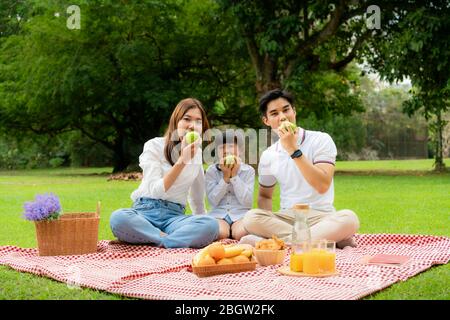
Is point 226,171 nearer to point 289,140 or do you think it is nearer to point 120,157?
point 289,140

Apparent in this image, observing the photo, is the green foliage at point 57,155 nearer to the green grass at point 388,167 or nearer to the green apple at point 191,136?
the green grass at point 388,167

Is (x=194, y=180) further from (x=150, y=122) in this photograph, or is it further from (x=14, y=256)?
(x=150, y=122)

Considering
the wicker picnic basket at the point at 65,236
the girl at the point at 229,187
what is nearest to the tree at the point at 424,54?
the girl at the point at 229,187

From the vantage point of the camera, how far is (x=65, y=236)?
4988 mm

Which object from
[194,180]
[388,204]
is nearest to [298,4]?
[388,204]

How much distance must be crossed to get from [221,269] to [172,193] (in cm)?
148

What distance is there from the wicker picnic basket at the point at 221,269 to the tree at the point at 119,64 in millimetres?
14228

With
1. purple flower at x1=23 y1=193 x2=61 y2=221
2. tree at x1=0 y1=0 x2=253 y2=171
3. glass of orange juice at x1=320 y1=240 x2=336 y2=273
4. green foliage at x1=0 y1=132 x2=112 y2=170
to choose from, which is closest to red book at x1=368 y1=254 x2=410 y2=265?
glass of orange juice at x1=320 y1=240 x2=336 y2=273

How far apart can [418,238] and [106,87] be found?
1524 centimetres

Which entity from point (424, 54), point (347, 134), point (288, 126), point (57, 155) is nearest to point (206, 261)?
point (288, 126)

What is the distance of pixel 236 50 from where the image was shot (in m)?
19.1

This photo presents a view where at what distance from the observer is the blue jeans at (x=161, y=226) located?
17.0 feet

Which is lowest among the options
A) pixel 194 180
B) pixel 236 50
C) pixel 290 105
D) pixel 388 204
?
pixel 388 204

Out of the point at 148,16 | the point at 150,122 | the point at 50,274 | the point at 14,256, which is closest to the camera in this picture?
the point at 50,274
